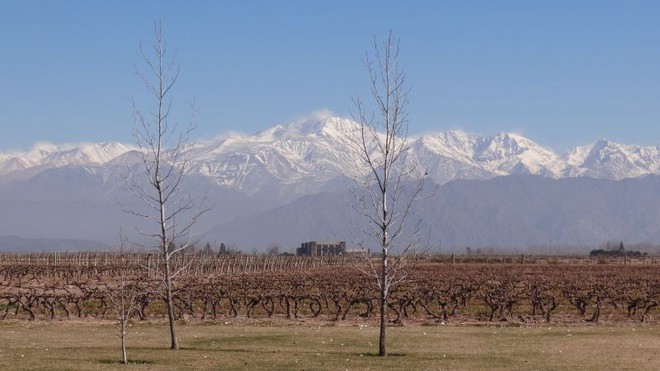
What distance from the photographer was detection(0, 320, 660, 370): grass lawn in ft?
99.8

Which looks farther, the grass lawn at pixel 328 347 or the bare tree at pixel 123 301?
the bare tree at pixel 123 301

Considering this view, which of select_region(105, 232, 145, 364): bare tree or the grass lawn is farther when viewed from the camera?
select_region(105, 232, 145, 364): bare tree

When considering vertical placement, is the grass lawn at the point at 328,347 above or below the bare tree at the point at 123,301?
below

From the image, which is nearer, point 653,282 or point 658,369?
point 658,369

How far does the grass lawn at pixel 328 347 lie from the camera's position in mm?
30422

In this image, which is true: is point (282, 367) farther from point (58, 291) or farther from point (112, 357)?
point (58, 291)

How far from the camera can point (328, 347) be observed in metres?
35.2

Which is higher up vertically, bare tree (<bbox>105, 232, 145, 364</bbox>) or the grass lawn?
bare tree (<bbox>105, 232, 145, 364</bbox>)

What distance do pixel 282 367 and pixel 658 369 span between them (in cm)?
1020

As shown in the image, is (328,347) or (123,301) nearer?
(123,301)

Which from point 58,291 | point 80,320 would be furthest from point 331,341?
point 58,291

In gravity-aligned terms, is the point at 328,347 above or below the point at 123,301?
below

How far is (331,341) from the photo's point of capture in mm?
37062

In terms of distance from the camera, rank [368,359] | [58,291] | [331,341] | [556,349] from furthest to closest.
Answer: [58,291], [331,341], [556,349], [368,359]
